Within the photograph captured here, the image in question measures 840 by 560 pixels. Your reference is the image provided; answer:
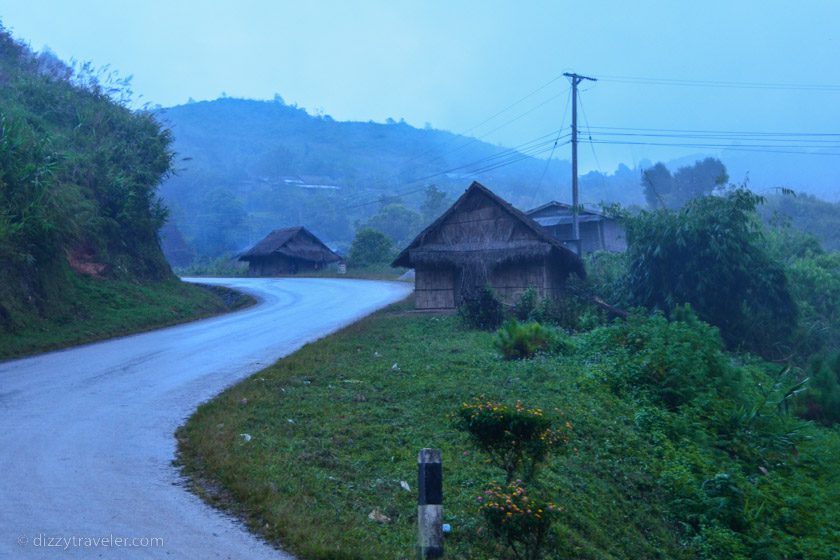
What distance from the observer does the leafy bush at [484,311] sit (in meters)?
23.2

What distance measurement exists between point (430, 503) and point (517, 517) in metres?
0.85

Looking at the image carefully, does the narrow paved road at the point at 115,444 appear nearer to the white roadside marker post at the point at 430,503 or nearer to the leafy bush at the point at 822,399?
the white roadside marker post at the point at 430,503

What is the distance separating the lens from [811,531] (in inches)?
417

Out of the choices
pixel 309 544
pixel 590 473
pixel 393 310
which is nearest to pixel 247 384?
pixel 590 473

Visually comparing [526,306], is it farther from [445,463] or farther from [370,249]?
[370,249]

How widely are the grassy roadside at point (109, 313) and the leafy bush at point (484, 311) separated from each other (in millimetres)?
10244

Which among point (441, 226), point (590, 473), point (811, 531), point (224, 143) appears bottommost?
point (811, 531)

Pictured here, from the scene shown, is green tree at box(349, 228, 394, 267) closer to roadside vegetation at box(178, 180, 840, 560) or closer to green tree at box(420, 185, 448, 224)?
green tree at box(420, 185, 448, 224)

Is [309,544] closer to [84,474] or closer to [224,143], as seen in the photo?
[84,474]

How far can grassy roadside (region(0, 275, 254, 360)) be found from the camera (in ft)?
65.2

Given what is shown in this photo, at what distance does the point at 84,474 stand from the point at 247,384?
5238 millimetres

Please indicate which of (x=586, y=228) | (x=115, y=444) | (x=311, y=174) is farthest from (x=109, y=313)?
→ (x=311, y=174)

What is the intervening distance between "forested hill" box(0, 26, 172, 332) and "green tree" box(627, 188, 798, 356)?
778 inches

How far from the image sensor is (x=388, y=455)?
952cm
